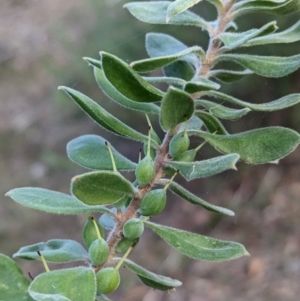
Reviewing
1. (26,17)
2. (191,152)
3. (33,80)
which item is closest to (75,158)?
(191,152)

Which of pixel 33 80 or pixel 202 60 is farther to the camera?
pixel 33 80

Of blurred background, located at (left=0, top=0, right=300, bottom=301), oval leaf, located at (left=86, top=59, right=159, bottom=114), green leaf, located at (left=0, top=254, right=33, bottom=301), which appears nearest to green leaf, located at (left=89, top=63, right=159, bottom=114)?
oval leaf, located at (left=86, top=59, right=159, bottom=114)

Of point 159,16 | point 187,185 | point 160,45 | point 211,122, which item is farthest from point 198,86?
point 187,185

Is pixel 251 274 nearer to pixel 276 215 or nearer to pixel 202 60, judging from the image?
pixel 276 215

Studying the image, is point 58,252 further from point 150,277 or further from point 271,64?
point 271,64

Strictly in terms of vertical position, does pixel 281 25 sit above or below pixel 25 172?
above

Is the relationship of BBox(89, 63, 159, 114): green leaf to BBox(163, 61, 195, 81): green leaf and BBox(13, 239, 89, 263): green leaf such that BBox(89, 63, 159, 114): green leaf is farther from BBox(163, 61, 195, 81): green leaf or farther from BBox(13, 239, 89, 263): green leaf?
BBox(13, 239, 89, 263): green leaf

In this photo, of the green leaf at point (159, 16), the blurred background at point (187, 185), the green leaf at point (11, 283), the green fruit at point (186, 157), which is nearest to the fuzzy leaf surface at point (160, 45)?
the green leaf at point (159, 16)
